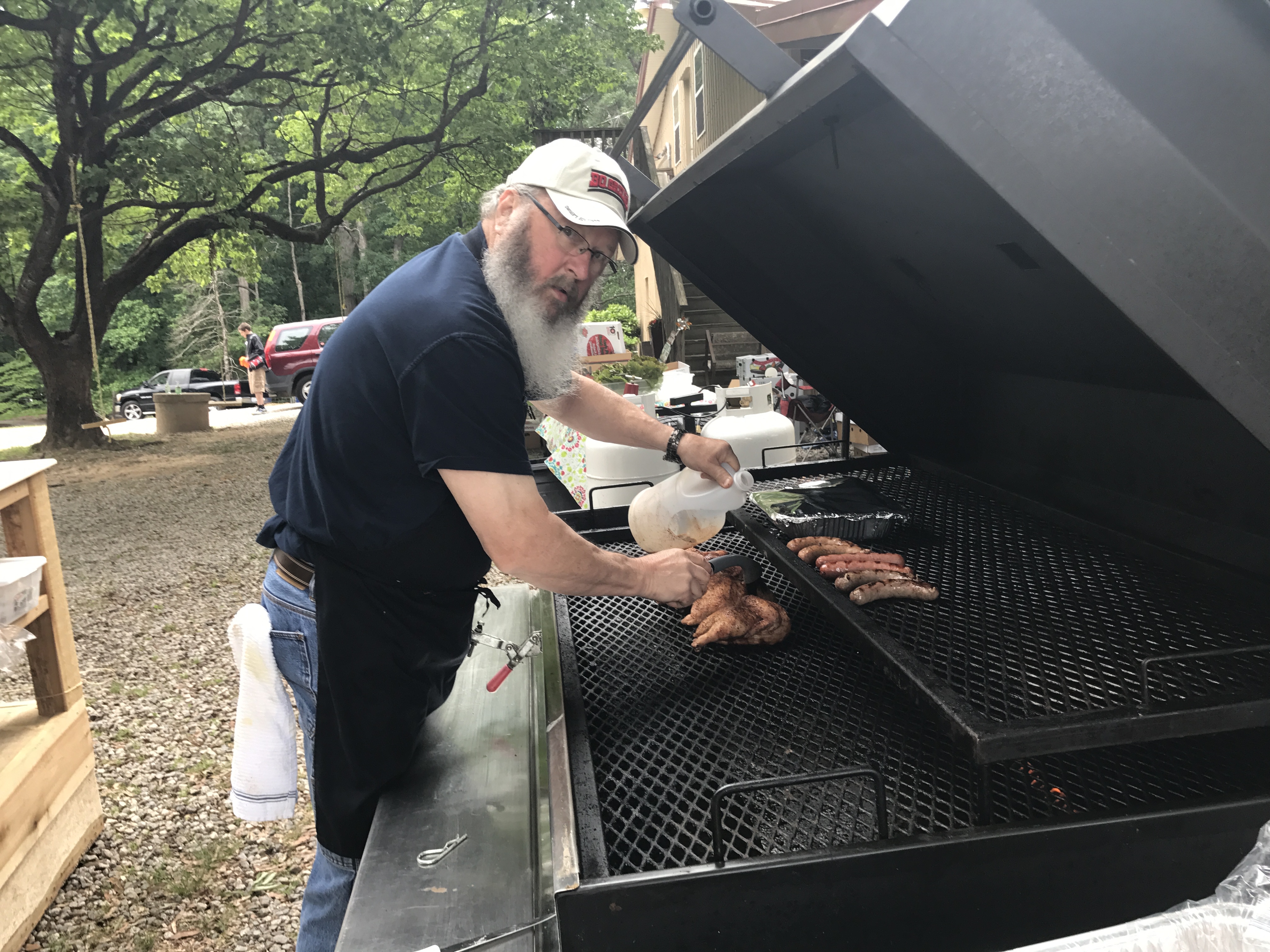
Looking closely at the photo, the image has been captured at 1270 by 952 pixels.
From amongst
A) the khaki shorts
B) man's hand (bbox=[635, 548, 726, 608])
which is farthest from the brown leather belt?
the khaki shorts

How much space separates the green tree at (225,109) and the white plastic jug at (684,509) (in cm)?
1149

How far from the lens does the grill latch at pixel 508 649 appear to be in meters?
2.14

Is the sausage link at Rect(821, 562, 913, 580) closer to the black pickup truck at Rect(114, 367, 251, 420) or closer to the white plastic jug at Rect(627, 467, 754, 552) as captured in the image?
the white plastic jug at Rect(627, 467, 754, 552)

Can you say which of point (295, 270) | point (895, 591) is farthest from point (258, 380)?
point (895, 591)

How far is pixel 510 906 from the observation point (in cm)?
145

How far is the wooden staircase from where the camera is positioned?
41.4ft

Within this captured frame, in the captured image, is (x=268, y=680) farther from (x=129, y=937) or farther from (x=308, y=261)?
(x=308, y=261)

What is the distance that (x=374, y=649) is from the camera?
194cm

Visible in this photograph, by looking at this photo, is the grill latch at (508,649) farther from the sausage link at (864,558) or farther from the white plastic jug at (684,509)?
the sausage link at (864,558)

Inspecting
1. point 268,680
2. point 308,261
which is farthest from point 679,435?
point 308,261

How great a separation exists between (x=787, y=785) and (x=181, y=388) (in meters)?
30.0

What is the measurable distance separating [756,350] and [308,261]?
114 ft

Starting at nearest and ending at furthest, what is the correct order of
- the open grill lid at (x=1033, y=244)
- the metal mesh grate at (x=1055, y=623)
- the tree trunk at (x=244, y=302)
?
1. the open grill lid at (x=1033, y=244)
2. the metal mesh grate at (x=1055, y=623)
3. the tree trunk at (x=244, y=302)

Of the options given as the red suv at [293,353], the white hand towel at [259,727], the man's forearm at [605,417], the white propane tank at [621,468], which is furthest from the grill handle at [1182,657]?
the red suv at [293,353]
